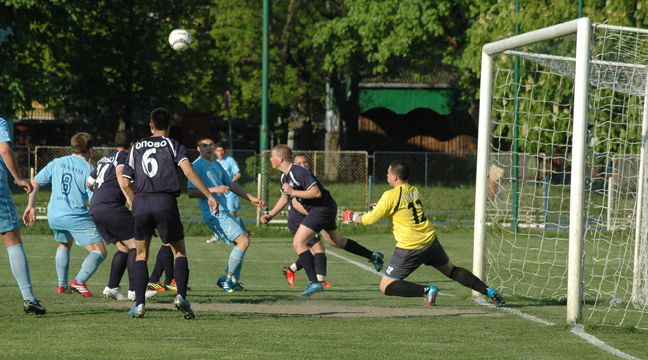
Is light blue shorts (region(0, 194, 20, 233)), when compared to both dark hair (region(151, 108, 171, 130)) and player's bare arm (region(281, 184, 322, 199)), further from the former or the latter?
player's bare arm (region(281, 184, 322, 199))

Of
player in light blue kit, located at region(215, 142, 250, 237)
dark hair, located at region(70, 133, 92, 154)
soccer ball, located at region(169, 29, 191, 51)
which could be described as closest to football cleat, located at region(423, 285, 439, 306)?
dark hair, located at region(70, 133, 92, 154)

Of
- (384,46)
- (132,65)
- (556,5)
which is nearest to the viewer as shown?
(556,5)

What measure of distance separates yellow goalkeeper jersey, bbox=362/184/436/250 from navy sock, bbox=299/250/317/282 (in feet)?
5.53

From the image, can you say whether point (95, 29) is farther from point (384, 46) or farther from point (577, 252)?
point (577, 252)

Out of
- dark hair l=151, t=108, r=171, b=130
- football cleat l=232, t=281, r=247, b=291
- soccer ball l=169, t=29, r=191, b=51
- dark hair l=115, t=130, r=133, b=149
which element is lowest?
football cleat l=232, t=281, r=247, b=291

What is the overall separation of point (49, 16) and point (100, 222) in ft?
56.8

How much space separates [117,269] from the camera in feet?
26.2

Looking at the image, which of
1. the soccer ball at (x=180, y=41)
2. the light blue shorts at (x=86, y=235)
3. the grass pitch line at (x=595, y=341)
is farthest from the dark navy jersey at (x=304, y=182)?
the soccer ball at (x=180, y=41)

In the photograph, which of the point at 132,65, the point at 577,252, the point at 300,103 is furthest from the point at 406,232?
the point at 300,103

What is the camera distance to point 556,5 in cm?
1588

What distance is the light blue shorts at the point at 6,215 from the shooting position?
21.5ft

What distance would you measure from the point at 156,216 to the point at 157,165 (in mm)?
488

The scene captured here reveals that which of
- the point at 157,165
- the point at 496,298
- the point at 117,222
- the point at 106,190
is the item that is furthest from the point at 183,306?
the point at 496,298

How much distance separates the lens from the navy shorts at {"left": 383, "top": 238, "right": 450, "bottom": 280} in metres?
7.45
